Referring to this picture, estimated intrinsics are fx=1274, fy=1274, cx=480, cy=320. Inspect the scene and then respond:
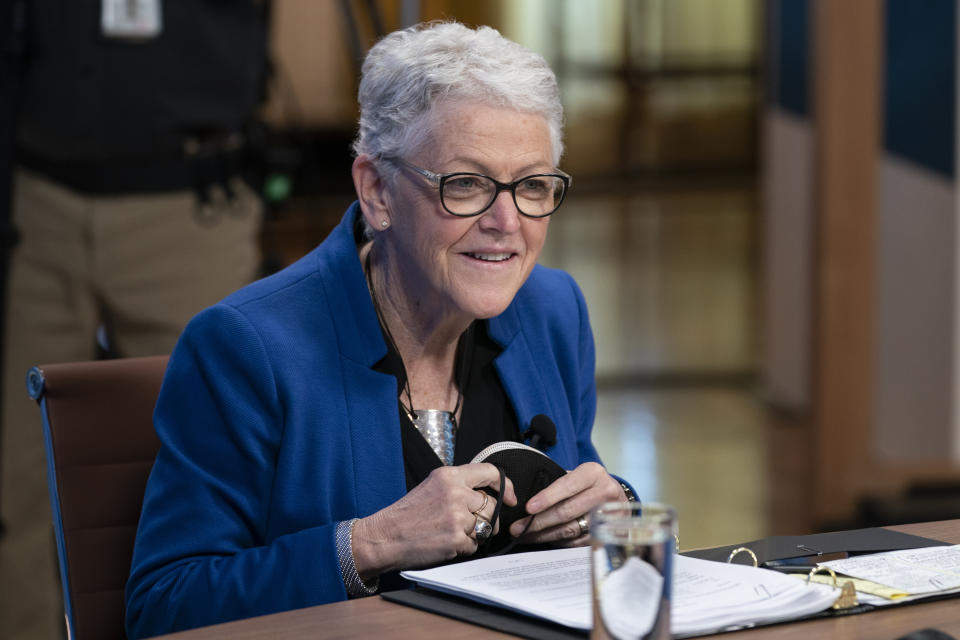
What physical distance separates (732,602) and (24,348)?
195 centimetres

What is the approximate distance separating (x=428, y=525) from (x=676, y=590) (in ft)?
0.92

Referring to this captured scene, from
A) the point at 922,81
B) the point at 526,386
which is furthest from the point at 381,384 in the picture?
the point at 922,81

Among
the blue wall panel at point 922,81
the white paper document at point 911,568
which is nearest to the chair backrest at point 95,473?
the white paper document at point 911,568

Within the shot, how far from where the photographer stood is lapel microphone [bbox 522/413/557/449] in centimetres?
161

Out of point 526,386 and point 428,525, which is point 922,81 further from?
point 428,525

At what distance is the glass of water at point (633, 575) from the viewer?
905mm

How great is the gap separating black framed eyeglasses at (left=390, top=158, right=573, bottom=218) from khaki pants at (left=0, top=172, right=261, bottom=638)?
1316 millimetres

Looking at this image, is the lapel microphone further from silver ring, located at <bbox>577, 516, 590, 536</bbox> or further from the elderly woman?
silver ring, located at <bbox>577, 516, 590, 536</bbox>


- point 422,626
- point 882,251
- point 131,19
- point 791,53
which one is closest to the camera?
point 422,626

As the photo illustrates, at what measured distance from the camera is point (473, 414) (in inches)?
65.4

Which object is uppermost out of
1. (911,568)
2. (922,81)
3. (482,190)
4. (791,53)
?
(791,53)

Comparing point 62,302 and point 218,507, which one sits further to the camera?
point 62,302

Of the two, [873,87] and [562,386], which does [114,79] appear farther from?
[873,87]

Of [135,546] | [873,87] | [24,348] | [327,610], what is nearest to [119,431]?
[135,546]
